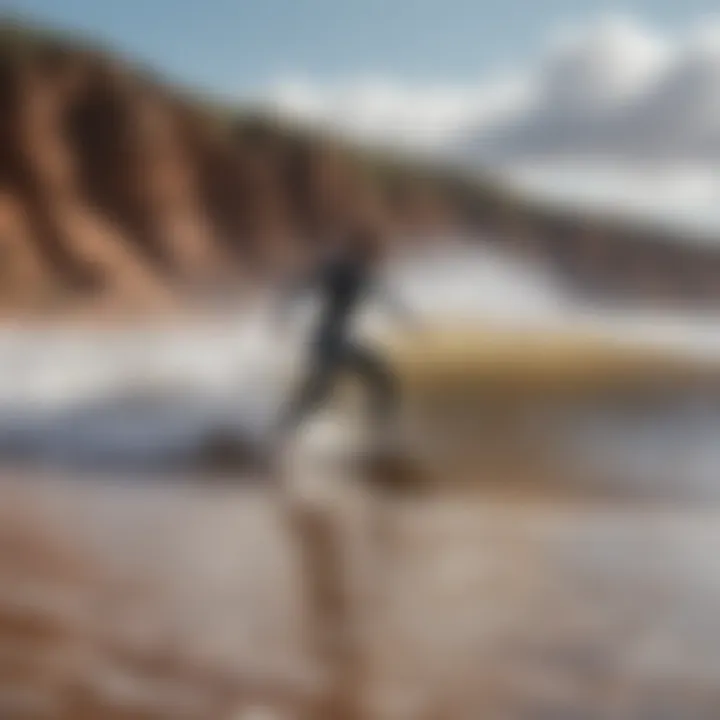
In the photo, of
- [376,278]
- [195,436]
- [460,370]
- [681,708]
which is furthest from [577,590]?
[195,436]

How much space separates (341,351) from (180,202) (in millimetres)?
361

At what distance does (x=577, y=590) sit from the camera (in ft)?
4.32

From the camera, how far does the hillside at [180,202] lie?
1528mm

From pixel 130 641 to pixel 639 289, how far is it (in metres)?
0.88

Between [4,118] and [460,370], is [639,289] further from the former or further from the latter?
[4,118]

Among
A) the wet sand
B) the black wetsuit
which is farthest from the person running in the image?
the wet sand

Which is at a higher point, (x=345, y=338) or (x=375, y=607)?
(x=345, y=338)

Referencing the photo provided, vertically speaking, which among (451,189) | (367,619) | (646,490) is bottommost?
(367,619)

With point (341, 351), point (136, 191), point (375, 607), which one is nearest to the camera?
point (375, 607)

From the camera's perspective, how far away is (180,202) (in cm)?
163

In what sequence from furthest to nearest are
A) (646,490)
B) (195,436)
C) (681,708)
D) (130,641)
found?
(195,436) < (646,490) < (130,641) < (681,708)

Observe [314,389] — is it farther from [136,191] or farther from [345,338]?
[136,191]

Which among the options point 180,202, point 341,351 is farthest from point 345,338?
point 180,202

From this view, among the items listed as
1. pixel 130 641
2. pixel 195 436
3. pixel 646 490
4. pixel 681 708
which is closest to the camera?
pixel 681 708
